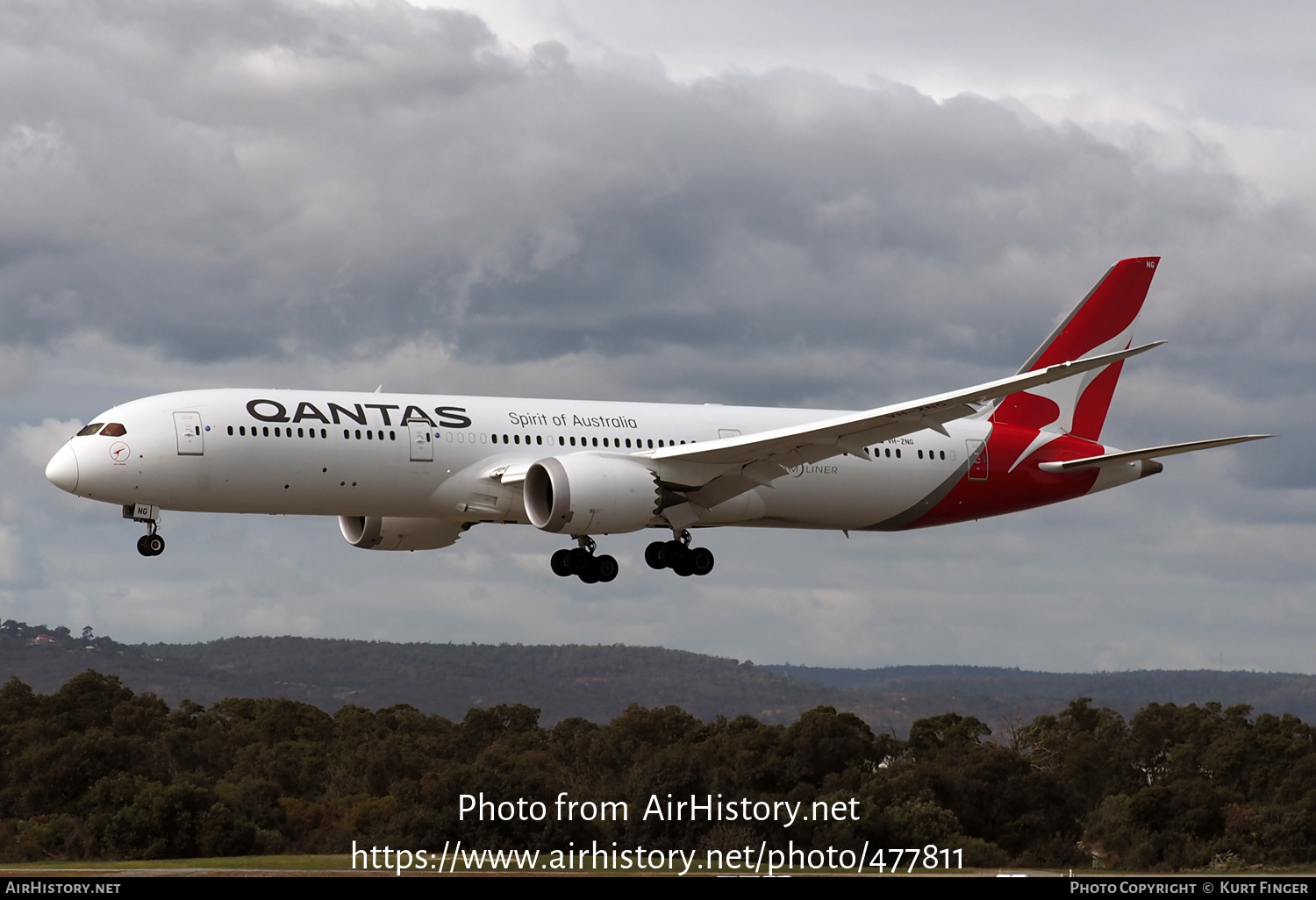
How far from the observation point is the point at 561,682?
13788 centimetres

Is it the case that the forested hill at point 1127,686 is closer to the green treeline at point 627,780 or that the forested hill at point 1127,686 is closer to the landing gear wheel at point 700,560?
the green treeline at point 627,780

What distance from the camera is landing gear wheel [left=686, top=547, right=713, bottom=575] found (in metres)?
52.2

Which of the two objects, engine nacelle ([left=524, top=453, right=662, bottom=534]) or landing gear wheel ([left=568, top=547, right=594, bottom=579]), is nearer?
engine nacelle ([left=524, top=453, right=662, bottom=534])

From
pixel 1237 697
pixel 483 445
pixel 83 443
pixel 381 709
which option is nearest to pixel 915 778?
pixel 381 709

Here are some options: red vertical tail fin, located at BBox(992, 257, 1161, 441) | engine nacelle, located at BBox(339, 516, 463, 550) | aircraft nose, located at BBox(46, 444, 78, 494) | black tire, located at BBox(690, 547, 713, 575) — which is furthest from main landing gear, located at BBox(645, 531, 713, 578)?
aircraft nose, located at BBox(46, 444, 78, 494)

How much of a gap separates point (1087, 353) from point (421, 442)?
25651mm

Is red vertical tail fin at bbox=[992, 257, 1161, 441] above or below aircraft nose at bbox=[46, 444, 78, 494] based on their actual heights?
above

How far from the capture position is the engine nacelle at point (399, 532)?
2131 inches

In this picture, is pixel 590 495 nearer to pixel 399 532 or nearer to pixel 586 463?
pixel 586 463

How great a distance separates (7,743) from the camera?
3787 inches

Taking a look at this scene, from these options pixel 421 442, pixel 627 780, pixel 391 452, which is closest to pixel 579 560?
pixel 421 442

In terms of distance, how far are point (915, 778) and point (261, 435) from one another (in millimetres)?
55730

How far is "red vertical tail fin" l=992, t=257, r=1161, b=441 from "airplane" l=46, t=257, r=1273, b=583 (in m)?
0.16

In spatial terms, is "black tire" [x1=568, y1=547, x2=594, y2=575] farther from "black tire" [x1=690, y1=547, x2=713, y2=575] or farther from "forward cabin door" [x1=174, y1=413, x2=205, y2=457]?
"forward cabin door" [x1=174, y1=413, x2=205, y2=457]
